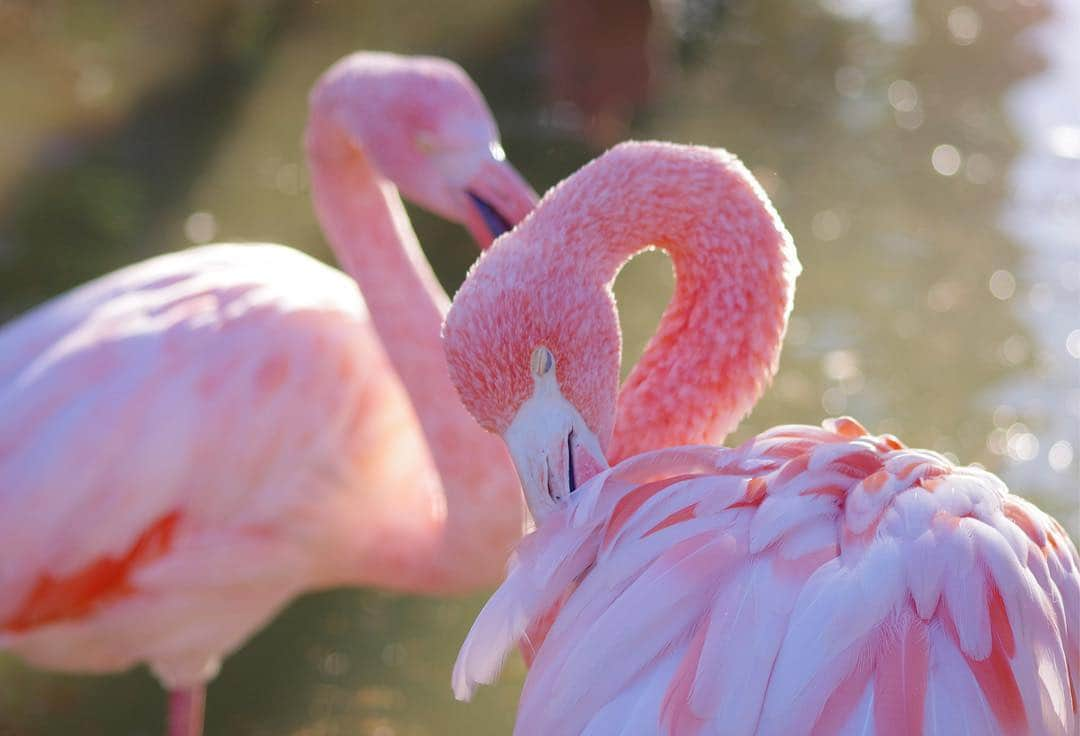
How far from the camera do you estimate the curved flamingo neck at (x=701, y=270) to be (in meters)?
2.12

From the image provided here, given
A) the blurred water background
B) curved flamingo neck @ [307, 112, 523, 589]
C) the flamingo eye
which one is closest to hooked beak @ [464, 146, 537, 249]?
curved flamingo neck @ [307, 112, 523, 589]

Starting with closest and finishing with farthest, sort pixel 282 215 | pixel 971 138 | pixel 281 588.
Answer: pixel 281 588 < pixel 282 215 < pixel 971 138

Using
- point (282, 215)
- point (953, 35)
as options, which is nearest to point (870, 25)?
point (953, 35)

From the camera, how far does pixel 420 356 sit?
2.94 m

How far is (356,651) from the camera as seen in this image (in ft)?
12.0

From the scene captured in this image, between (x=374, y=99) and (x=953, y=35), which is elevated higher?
(x=374, y=99)

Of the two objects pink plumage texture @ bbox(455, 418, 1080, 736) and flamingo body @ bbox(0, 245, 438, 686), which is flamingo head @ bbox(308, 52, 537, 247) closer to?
flamingo body @ bbox(0, 245, 438, 686)

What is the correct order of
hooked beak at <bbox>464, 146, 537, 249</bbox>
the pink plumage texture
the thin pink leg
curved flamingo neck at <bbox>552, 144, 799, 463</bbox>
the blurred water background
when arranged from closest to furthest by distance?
1. the pink plumage texture
2. curved flamingo neck at <bbox>552, 144, 799, 463</bbox>
3. hooked beak at <bbox>464, 146, 537, 249</bbox>
4. the thin pink leg
5. the blurred water background

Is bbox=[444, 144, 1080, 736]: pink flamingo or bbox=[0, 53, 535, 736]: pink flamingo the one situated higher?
bbox=[444, 144, 1080, 736]: pink flamingo

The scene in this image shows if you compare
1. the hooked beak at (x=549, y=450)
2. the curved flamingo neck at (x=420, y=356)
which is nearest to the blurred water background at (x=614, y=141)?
the curved flamingo neck at (x=420, y=356)

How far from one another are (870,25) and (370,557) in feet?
18.8

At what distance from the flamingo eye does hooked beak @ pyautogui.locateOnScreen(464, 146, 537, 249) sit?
842 mm

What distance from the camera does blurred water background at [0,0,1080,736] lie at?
3672 millimetres

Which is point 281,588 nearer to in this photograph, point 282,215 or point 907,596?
point 907,596
